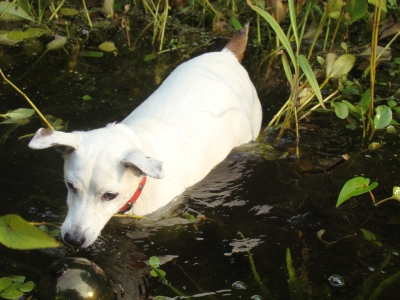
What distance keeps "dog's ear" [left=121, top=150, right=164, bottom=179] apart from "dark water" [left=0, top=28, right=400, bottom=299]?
0.72 m

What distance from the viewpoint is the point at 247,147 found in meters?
4.83

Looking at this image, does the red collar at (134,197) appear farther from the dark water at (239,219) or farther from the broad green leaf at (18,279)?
the broad green leaf at (18,279)

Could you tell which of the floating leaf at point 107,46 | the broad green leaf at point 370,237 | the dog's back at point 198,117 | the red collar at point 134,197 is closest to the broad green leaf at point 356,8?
the dog's back at point 198,117

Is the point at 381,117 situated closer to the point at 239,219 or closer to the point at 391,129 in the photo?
the point at 391,129

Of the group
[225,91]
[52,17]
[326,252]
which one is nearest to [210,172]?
[225,91]

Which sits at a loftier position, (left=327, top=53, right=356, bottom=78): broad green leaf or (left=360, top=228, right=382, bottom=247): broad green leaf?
(left=327, top=53, right=356, bottom=78): broad green leaf

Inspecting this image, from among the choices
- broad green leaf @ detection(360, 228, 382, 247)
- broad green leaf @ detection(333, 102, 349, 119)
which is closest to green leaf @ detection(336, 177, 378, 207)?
broad green leaf @ detection(360, 228, 382, 247)

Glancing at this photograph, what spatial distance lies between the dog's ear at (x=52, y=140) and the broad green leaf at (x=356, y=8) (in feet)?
10.2

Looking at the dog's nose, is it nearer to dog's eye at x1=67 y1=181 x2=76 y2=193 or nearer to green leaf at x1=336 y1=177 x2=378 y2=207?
dog's eye at x1=67 y1=181 x2=76 y2=193

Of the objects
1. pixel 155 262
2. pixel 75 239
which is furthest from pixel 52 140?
pixel 155 262

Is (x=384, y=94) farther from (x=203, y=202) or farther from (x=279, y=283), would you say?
(x=279, y=283)

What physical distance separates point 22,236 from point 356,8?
13.0 ft

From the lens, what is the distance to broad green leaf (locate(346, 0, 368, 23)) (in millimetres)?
5062

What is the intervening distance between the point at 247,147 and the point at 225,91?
58cm
